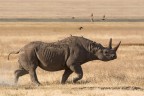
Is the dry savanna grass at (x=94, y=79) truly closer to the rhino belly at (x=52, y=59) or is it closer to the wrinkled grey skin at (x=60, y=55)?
the wrinkled grey skin at (x=60, y=55)

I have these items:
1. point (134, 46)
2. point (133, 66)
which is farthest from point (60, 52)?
point (134, 46)

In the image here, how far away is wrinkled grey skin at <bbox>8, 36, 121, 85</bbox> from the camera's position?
1884 centimetres

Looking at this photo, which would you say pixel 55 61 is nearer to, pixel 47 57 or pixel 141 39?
pixel 47 57

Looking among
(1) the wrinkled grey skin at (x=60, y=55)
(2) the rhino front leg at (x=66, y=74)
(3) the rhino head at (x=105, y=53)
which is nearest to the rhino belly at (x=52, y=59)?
(1) the wrinkled grey skin at (x=60, y=55)

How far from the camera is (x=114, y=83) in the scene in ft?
64.7

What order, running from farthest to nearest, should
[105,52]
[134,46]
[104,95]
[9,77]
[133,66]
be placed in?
[134,46]
[133,66]
[9,77]
[105,52]
[104,95]

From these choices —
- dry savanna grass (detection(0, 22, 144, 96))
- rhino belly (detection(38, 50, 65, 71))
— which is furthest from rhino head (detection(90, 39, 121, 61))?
rhino belly (detection(38, 50, 65, 71))

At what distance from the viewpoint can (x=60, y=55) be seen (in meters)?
19.0

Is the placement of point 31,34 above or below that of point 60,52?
below

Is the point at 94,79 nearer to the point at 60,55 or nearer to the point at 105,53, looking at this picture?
the point at 105,53

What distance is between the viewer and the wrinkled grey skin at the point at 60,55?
1884cm

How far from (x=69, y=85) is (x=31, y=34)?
92.7 ft

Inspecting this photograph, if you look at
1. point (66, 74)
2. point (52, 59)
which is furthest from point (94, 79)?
point (52, 59)

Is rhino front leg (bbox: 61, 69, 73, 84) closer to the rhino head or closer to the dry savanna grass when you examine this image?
the dry savanna grass
